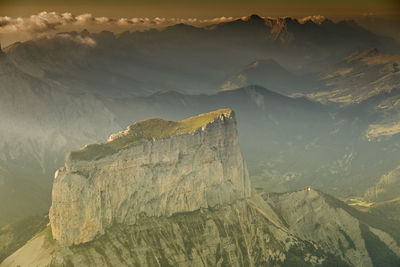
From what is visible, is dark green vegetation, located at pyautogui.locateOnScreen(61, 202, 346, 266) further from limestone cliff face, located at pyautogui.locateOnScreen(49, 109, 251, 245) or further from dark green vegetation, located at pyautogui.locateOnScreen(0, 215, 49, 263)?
dark green vegetation, located at pyautogui.locateOnScreen(0, 215, 49, 263)

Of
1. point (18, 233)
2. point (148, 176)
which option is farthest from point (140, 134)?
point (18, 233)

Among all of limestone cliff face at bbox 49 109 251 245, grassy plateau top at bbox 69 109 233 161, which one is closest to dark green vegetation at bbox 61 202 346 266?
limestone cliff face at bbox 49 109 251 245

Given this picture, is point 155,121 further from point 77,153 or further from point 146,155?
point 77,153

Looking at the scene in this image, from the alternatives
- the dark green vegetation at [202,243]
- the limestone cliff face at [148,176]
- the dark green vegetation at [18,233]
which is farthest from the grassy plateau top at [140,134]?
the dark green vegetation at [18,233]

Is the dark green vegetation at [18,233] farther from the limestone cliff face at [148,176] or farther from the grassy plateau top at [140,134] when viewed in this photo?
the grassy plateau top at [140,134]

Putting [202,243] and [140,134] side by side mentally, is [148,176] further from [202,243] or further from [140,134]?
[202,243]

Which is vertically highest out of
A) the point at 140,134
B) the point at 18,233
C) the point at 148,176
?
the point at 140,134
